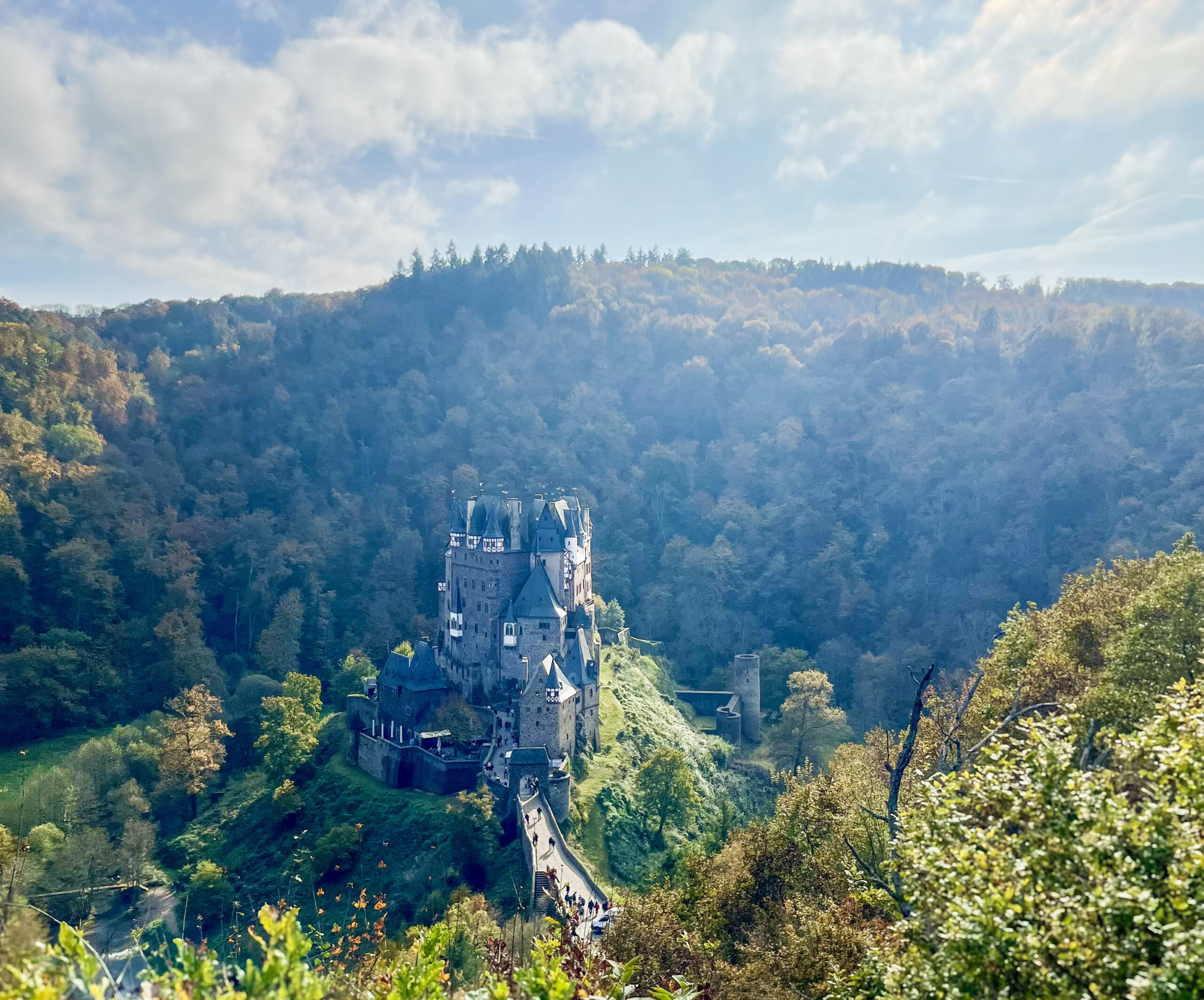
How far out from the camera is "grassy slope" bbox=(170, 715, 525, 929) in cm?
3475

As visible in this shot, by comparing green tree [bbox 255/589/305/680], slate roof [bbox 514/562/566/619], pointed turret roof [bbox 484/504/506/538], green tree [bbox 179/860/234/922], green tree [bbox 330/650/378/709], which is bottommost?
green tree [bbox 179/860/234/922]

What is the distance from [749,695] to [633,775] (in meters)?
17.0

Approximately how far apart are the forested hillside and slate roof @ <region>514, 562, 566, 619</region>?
949 inches

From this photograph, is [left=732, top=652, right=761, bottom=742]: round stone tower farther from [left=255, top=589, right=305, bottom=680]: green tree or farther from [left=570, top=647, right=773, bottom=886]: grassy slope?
[left=255, top=589, right=305, bottom=680]: green tree

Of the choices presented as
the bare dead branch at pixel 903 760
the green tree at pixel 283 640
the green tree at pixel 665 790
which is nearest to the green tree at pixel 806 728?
the green tree at pixel 665 790

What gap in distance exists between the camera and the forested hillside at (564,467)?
6078cm

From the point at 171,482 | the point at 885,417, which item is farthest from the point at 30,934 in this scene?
the point at 885,417

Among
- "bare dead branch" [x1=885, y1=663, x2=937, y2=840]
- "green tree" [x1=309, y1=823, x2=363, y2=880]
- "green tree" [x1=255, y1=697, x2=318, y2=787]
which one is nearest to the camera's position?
"bare dead branch" [x1=885, y1=663, x2=937, y2=840]

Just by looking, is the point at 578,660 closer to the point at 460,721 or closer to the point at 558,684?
the point at 558,684

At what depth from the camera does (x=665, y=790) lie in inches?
1571

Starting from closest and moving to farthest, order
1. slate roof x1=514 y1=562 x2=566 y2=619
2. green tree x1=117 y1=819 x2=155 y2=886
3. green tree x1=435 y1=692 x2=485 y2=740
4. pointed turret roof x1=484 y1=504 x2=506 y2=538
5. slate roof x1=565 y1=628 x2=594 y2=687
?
1. green tree x1=117 y1=819 x2=155 y2=886
2. green tree x1=435 y1=692 x2=485 y2=740
3. slate roof x1=565 y1=628 x2=594 y2=687
4. slate roof x1=514 y1=562 x2=566 y2=619
5. pointed turret roof x1=484 y1=504 x2=506 y2=538

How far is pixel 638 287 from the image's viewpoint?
133125 millimetres

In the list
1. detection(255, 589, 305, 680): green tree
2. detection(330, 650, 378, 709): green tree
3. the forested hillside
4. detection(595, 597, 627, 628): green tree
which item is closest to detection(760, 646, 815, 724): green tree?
the forested hillside

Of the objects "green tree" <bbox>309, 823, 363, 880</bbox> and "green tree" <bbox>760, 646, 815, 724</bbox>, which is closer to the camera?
"green tree" <bbox>309, 823, 363, 880</bbox>
